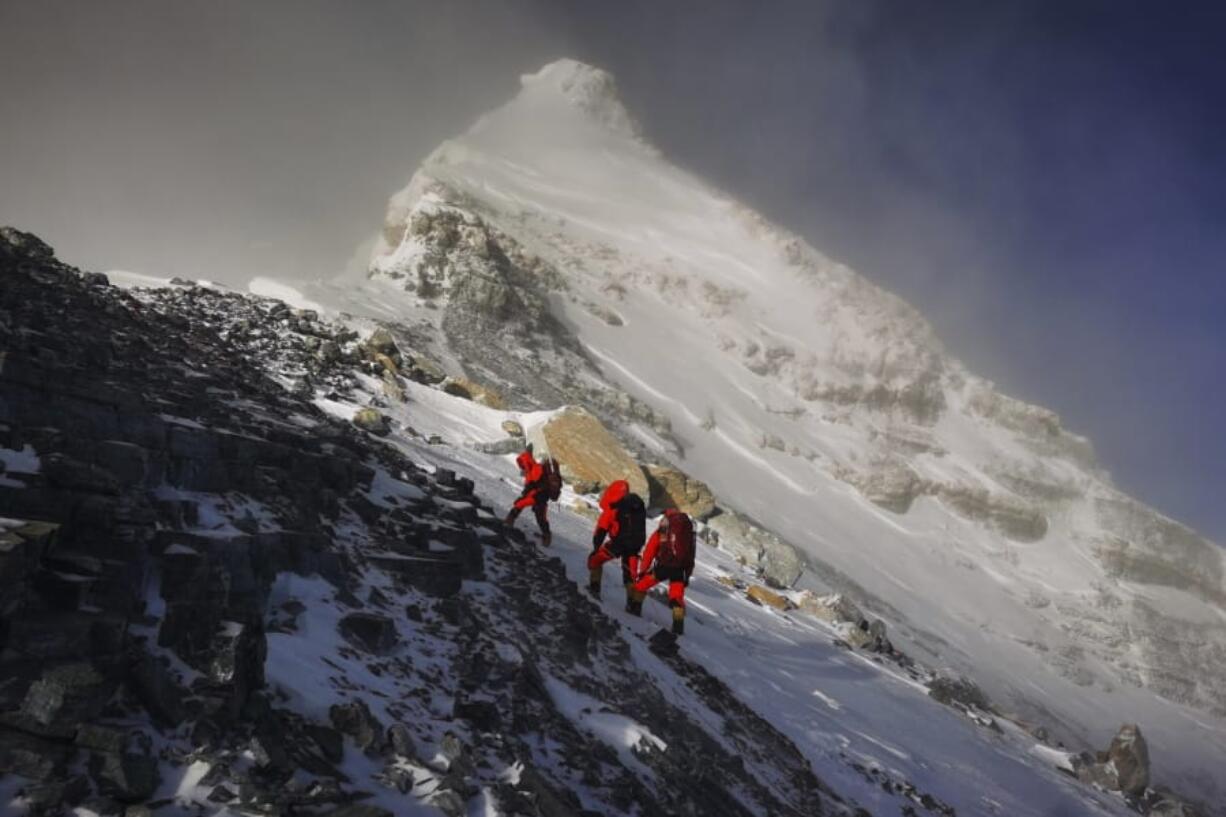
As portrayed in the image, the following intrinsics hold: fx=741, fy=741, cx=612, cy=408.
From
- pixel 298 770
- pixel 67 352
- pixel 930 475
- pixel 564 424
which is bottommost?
pixel 298 770

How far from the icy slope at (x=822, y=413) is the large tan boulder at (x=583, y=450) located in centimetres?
801

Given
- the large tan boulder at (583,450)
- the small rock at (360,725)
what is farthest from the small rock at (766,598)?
the small rock at (360,725)

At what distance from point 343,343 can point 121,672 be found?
17.1m

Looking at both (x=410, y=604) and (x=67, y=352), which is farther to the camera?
(x=67, y=352)

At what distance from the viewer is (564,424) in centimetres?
2036

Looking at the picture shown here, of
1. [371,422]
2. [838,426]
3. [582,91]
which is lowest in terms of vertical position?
[371,422]

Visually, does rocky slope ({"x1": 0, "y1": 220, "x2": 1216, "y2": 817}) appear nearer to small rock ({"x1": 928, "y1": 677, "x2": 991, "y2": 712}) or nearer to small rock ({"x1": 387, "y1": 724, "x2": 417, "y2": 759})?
small rock ({"x1": 387, "y1": 724, "x2": 417, "y2": 759})

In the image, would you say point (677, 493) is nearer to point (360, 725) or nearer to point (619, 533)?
point (619, 533)

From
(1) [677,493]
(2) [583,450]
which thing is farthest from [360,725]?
(1) [677,493]

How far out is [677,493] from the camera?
2375 cm

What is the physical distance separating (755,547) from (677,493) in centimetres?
339

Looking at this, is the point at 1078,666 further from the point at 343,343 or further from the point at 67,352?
the point at 67,352

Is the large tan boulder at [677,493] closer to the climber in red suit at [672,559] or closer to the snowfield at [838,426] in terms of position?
the snowfield at [838,426]

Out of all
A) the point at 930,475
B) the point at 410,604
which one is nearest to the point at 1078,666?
the point at 930,475
